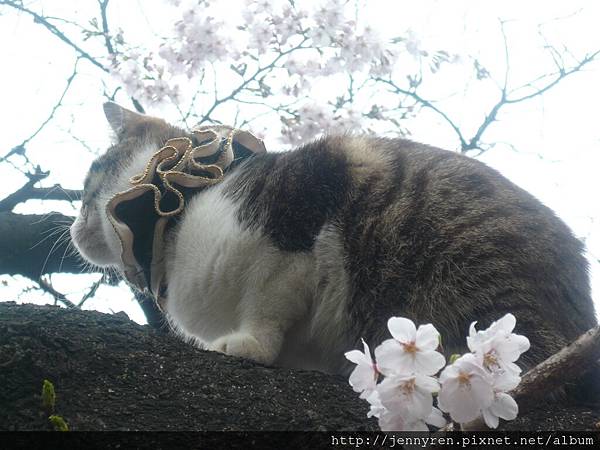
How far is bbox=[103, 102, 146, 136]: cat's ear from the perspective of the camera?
9.55 ft

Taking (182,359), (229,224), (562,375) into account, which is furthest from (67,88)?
(562,375)

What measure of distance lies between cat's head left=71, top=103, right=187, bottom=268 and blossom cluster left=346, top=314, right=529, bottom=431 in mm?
1804

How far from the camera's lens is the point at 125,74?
426 centimetres

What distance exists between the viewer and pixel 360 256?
1856 millimetres

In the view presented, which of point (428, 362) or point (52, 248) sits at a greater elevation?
point (52, 248)

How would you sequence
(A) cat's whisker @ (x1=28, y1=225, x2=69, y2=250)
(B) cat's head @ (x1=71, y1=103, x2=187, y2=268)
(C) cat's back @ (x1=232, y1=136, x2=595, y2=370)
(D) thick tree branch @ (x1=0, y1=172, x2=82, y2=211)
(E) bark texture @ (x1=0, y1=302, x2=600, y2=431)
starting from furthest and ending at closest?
1. (D) thick tree branch @ (x1=0, y1=172, x2=82, y2=211)
2. (A) cat's whisker @ (x1=28, y1=225, x2=69, y2=250)
3. (B) cat's head @ (x1=71, y1=103, x2=187, y2=268)
4. (C) cat's back @ (x1=232, y1=136, x2=595, y2=370)
5. (E) bark texture @ (x1=0, y1=302, x2=600, y2=431)

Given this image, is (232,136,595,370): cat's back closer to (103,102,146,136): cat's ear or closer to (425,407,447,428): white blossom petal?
(425,407,447,428): white blossom petal

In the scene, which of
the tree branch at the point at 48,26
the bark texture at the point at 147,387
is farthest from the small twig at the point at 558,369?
the tree branch at the point at 48,26

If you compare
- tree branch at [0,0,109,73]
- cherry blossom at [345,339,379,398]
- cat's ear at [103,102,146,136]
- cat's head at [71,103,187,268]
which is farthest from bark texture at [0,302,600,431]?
tree branch at [0,0,109,73]

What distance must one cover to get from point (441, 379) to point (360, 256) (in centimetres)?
95

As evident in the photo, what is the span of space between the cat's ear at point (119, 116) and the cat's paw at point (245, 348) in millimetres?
1434

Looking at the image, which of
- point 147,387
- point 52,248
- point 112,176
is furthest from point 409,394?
point 52,248

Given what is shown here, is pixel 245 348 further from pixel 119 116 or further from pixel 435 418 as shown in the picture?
pixel 119 116

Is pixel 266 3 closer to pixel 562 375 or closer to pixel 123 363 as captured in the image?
pixel 123 363
